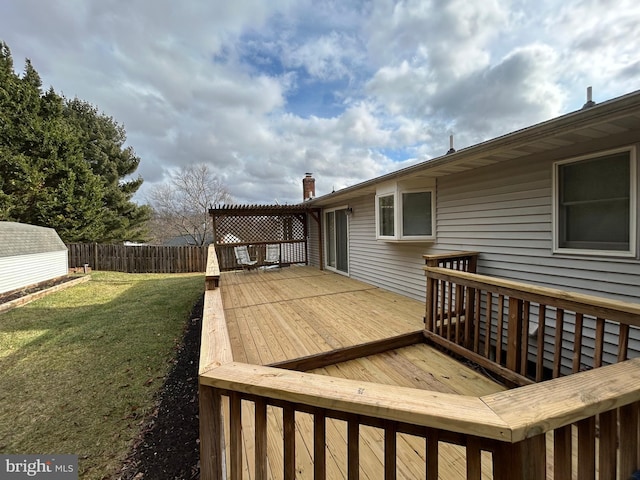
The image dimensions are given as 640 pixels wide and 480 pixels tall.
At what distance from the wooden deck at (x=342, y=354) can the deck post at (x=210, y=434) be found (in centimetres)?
60

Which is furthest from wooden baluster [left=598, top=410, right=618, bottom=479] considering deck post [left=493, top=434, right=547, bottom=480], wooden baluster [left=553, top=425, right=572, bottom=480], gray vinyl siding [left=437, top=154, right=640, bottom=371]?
gray vinyl siding [left=437, top=154, right=640, bottom=371]

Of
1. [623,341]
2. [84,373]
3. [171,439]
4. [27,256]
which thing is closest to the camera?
[623,341]

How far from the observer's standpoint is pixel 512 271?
3.43 m

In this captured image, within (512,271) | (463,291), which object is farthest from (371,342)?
(512,271)

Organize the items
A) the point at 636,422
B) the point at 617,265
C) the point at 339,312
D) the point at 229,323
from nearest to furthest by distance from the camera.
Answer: the point at 636,422 < the point at 617,265 < the point at 229,323 < the point at 339,312

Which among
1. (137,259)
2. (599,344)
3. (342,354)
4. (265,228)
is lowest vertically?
(342,354)

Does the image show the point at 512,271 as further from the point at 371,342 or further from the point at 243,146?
the point at 243,146

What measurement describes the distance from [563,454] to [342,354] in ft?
7.67

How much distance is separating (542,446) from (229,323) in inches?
156

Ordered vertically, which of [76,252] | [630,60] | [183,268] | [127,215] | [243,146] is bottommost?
[183,268]

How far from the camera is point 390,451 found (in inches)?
35.7

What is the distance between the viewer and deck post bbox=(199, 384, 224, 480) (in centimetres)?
117

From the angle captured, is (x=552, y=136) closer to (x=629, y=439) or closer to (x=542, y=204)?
(x=542, y=204)

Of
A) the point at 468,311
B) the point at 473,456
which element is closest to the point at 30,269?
the point at 468,311
